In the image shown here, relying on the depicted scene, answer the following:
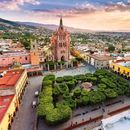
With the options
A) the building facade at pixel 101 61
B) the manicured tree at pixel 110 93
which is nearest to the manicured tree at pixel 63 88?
the manicured tree at pixel 110 93

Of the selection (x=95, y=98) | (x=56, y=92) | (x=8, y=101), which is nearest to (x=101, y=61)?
(x=56, y=92)

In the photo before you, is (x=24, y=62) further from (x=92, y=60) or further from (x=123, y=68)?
(x=123, y=68)

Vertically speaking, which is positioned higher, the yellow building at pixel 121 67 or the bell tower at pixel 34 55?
the bell tower at pixel 34 55

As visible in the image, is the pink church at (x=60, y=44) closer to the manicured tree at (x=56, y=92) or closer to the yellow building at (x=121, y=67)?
the yellow building at (x=121, y=67)

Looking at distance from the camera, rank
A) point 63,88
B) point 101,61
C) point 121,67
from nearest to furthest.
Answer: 1. point 63,88
2. point 121,67
3. point 101,61

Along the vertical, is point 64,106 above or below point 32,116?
above

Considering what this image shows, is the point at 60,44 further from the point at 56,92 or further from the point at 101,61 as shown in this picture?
the point at 56,92

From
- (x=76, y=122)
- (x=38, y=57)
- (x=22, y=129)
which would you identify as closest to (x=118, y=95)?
(x=76, y=122)

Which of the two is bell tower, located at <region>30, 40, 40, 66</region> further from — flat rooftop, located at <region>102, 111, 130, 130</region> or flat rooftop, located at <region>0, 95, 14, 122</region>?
flat rooftop, located at <region>102, 111, 130, 130</region>
